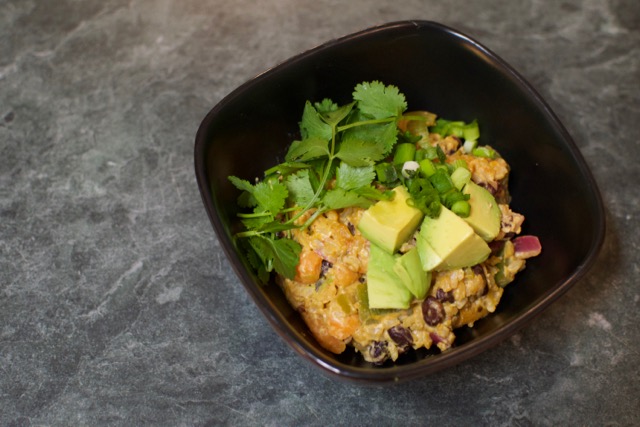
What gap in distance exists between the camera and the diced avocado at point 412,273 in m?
2.05

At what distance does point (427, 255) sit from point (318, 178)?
1.56 feet

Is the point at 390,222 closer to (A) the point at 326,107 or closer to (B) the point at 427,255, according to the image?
(B) the point at 427,255

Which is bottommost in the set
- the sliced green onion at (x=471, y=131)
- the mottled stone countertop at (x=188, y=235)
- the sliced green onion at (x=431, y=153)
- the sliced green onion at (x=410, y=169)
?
the mottled stone countertop at (x=188, y=235)

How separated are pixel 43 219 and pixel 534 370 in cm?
189

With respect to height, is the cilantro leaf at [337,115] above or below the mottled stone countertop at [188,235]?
above

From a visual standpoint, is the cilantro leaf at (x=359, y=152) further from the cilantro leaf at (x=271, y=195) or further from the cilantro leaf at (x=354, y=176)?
the cilantro leaf at (x=271, y=195)

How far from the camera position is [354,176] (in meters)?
2.22

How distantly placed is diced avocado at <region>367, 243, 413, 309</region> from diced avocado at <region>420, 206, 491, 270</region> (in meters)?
0.12

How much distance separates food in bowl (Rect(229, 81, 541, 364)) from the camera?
6.84 ft

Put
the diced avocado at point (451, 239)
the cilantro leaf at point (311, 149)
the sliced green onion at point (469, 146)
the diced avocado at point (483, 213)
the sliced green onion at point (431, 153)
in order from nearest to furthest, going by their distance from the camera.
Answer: the diced avocado at point (451, 239) → the diced avocado at point (483, 213) → the cilantro leaf at point (311, 149) → the sliced green onion at point (431, 153) → the sliced green onion at point (469, 146)

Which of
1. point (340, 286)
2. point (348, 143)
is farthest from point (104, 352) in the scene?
point (348, 143)

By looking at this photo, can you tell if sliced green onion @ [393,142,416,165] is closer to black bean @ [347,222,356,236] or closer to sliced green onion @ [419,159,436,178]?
sliced green onion @ [419,159,436,178]

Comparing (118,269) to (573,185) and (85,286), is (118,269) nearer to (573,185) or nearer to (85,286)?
(85,286)

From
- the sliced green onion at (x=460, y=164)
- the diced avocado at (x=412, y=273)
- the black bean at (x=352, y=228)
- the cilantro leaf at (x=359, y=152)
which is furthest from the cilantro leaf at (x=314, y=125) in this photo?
the diced avocado at (x=412, y=273)
